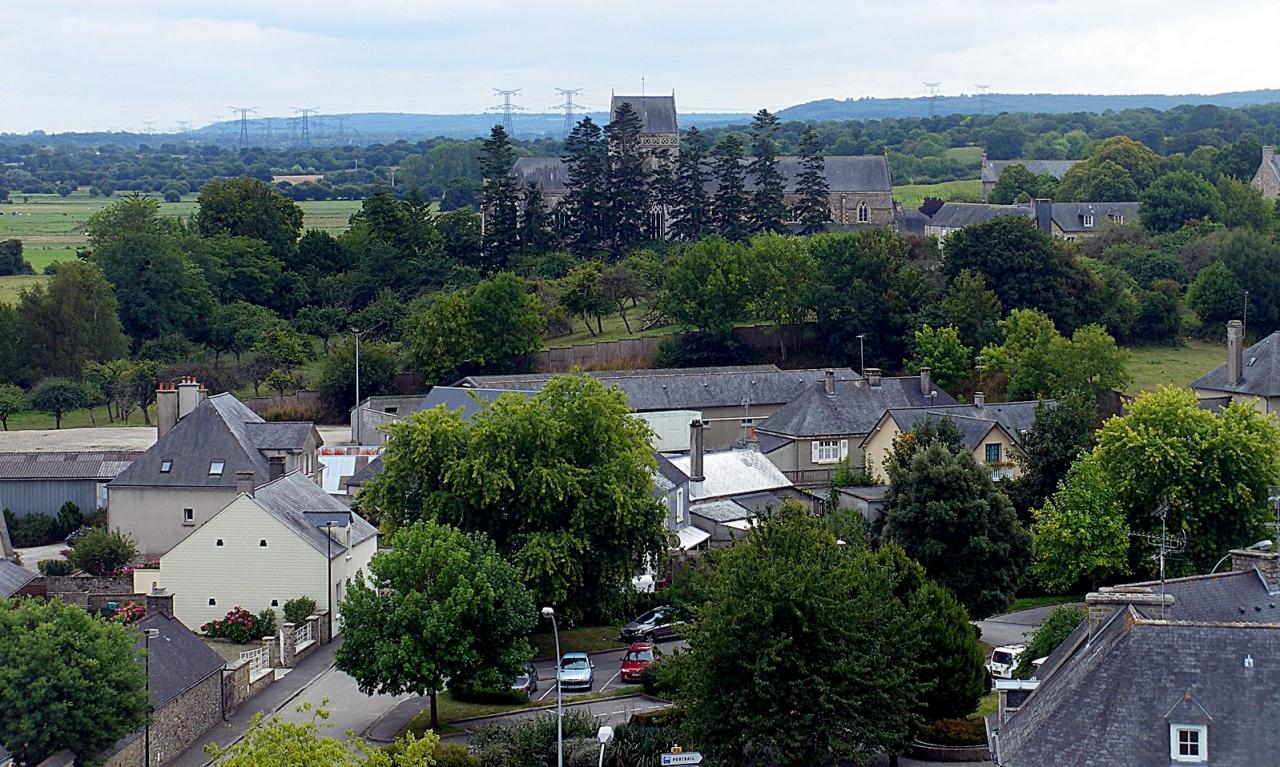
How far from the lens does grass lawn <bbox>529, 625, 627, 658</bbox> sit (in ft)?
156

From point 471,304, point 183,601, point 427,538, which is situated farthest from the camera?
point 471,304

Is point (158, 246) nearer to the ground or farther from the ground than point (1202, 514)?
farther from the ground

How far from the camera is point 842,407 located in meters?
69.9

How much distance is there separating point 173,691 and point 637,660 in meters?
11.9

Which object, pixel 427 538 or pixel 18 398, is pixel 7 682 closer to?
pixel 427 538

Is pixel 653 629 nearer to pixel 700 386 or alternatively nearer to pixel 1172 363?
pixel 700 386

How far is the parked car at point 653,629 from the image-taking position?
48.2 meters

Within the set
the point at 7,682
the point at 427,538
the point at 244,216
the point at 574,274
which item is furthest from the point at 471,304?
the point at 7,682

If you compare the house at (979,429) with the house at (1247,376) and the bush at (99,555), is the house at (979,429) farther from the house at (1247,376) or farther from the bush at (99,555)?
the bush at (99,555)

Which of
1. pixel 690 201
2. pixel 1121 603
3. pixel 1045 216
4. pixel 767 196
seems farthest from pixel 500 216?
pixel 1121 603

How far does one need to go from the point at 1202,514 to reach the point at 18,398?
63121 millimetres

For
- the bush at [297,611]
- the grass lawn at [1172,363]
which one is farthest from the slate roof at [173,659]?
the grass lawn at [1172,363]

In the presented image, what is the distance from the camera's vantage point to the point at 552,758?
3647 centimetres

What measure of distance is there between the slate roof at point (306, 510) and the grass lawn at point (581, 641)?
249 inches
